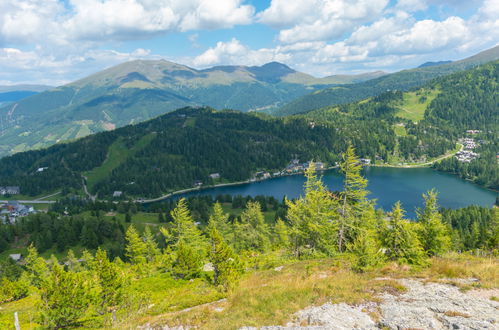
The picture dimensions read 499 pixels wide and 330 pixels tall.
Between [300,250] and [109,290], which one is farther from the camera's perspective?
[300,250]

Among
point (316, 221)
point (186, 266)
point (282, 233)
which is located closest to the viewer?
point (186, 266)

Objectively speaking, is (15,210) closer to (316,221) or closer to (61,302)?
(61,302)

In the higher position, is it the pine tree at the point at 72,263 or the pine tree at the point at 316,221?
the pine tree at the point at 316,221

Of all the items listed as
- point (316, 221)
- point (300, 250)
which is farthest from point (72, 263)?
point (316, 221)

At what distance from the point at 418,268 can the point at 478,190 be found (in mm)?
213551

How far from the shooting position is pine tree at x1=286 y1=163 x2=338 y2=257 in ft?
123

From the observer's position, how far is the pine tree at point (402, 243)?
2556 centimetres

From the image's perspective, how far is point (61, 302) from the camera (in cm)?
2283

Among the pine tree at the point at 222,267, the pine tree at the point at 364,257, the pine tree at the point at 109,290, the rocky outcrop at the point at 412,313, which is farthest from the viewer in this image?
the pine tree at the point at 222,267

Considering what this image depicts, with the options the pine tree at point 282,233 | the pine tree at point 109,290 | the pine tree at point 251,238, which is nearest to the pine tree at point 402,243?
the pine tree at point 282,233

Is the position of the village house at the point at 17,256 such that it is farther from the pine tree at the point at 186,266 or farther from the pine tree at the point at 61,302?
the pine tree at the point at 61,302

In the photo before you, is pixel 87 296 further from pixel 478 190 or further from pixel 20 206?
pixel 478 190

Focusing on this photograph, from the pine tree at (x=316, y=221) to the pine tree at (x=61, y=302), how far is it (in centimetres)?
2588

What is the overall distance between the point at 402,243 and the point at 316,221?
42.0ft
